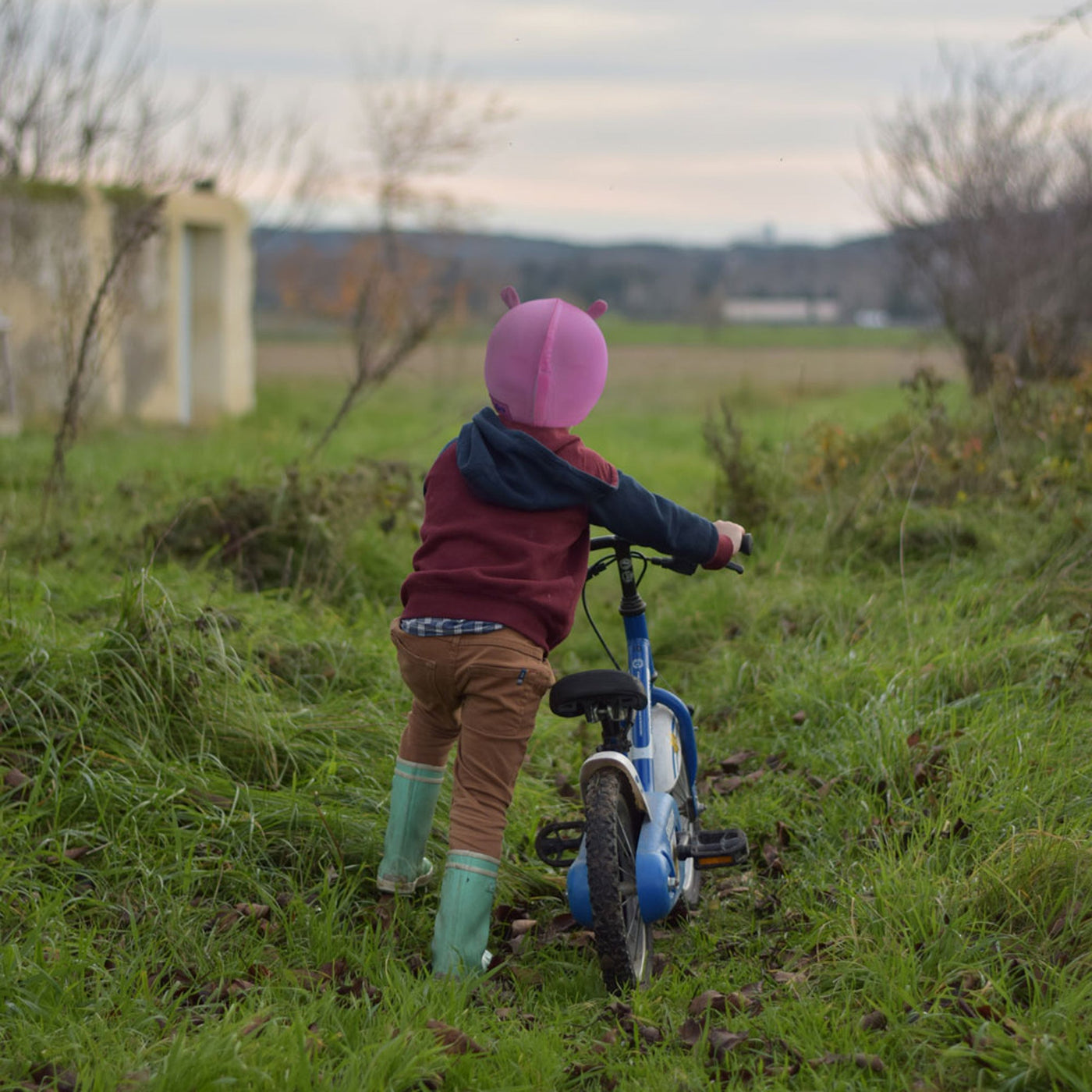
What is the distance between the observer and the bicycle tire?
3.06 meters

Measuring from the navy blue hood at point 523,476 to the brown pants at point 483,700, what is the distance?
339 mm

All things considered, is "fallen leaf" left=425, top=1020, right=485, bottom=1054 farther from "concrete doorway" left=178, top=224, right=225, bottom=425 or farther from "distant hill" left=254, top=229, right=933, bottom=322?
"distant hill" left=254, top=229, right=933, bottom=322

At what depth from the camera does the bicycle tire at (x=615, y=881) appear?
3.06 meters

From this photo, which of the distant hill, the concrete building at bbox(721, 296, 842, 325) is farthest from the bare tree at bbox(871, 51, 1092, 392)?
the concrete building at bbox(721, 296, 842, 325)

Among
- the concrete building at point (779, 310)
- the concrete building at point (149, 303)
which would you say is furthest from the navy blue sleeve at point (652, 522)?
the concrete building at point (779, 310)

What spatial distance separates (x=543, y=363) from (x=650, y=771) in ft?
3.77

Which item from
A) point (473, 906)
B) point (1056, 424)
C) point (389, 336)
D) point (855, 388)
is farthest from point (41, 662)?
point (855, 388)

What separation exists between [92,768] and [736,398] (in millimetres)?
15296

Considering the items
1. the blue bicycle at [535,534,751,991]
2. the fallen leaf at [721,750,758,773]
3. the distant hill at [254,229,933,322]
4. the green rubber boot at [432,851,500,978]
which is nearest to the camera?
the blue bicycle at [535,534,751,991]

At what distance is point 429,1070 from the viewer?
2.72 meters

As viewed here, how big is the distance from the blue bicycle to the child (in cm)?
13

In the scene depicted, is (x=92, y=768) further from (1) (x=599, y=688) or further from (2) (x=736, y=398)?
(2) (x=736, y=398)

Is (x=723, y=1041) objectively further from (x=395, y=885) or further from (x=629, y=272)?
(x=629, y=272)

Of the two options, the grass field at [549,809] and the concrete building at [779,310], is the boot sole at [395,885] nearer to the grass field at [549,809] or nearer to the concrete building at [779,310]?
the grass field at [549,809]
